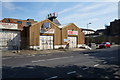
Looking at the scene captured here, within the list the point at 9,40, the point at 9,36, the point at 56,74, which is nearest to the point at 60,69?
the point at 56,74

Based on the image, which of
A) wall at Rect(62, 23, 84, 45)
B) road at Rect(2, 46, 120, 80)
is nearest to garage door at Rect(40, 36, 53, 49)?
wall at Rect(62, 23, 84, 45)

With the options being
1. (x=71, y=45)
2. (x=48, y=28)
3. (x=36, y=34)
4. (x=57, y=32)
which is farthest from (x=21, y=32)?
(x=71, y=45)

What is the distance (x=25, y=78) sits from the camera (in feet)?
21.6

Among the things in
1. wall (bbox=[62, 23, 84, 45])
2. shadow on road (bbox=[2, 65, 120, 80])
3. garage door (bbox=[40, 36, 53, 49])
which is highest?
wall (bbox=[62, 23, 84, 45])

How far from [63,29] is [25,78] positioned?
26.4 m

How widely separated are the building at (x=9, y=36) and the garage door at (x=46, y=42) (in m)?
5.07

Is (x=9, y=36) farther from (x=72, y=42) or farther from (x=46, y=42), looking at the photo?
(x=72, y=42)

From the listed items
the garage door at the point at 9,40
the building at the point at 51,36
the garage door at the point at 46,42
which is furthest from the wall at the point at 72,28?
the garage door at the point at 9,40

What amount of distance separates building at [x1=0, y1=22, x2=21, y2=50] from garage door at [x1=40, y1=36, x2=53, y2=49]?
199 inches

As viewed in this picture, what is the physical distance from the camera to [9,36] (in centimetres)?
2861

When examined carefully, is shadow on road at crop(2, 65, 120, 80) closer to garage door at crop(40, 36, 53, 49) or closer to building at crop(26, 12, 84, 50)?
building at crop(26, 12, 84, 50)

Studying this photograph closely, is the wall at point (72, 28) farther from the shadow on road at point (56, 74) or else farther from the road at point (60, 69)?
the shadow on road at point (56, 74)

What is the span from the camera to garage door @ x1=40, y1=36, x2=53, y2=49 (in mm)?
28578

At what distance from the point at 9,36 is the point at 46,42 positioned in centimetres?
823
